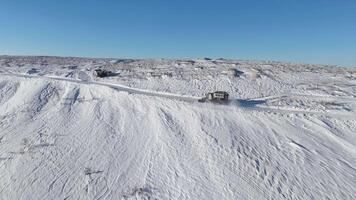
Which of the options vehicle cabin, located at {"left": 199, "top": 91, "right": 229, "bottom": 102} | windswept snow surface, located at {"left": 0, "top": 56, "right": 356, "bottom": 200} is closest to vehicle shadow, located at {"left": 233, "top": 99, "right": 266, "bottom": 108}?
windswept snow surface, located at {"left": 0, "top": 56, "right": 356, "bottom": 200}

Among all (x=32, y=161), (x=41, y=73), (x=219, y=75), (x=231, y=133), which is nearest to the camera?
(x=32, y=161)

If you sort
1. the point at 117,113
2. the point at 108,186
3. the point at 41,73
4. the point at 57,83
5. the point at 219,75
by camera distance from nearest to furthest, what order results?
the point at 108,186 < the point at 117,113 < the point at 57,83 < the point at 219,75 < the point at 41,73

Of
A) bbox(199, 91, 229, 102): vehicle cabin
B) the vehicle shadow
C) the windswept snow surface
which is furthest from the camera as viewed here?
bbox(199, 91, 229, 102): vehicle cabin

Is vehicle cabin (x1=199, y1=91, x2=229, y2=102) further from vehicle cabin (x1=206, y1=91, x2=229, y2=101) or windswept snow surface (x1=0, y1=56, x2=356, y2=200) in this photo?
windswept snow surface (x1=0, y1=56, x2=356, y2=200)

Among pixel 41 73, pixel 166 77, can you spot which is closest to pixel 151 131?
pixel 166 77

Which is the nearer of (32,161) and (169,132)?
(32,161)

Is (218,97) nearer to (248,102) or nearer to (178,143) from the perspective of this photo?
(248,102)

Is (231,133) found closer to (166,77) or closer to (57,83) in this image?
(166,77)

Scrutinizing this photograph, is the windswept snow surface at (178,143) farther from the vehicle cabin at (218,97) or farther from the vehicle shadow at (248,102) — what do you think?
the vehicle cabin at (218,97)

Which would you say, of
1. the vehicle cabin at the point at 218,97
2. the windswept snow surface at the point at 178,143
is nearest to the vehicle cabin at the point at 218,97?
the vehicle cabin at the point at 218,97
